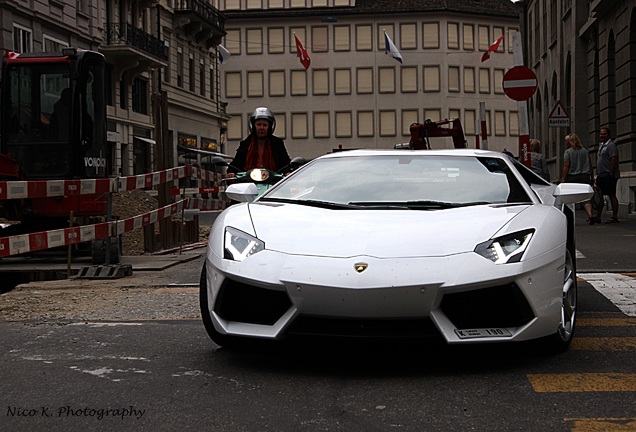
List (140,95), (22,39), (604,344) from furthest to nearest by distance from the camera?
1. (140,95)
2. (22,39)
3. (604,344)

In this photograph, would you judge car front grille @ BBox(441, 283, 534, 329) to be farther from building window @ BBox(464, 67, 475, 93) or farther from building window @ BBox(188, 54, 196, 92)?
building window @ BBox(464, 67, 475, 93)

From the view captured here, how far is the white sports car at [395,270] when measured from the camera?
15.0 ft

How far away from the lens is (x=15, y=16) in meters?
30.7

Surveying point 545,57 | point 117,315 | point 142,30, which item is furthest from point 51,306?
point 545,57

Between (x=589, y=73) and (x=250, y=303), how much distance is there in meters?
29.0

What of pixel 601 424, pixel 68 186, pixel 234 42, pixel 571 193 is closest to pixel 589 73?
pixel 68 186

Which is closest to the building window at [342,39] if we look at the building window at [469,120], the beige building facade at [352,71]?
the beige building facade at [352,71]

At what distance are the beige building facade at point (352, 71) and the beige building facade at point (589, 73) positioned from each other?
103ft

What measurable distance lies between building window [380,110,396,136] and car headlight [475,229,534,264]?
76.2 m

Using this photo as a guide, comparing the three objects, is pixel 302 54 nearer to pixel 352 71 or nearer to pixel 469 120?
pixel 352 71

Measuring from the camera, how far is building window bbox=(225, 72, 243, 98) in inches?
3211

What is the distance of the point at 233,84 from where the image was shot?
81.8 meters

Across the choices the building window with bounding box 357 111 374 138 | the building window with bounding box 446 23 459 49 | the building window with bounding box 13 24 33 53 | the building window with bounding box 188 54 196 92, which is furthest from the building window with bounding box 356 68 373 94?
the building window with bounding box 13 24 33 53

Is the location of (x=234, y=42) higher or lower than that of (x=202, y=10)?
higher
